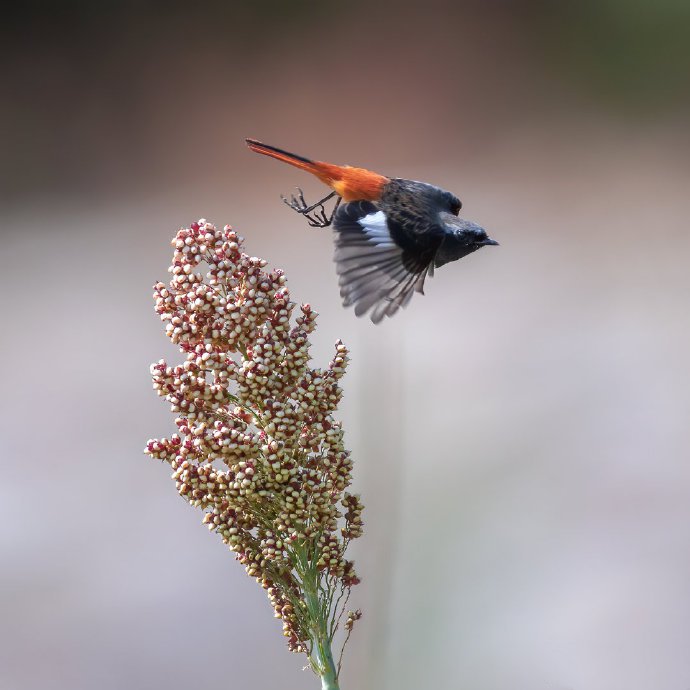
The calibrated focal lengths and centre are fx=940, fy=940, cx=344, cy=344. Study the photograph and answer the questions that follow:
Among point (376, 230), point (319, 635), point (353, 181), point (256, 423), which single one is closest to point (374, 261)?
point (376, 230)

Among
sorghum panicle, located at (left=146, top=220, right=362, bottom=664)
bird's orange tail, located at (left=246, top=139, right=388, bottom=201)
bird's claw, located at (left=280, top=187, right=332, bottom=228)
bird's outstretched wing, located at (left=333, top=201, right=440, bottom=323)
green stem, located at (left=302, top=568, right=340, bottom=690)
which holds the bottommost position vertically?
green stem, located at (left=302, top=568, right=340, bottom=690)

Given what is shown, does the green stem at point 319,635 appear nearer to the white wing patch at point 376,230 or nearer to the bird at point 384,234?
the bird at point 384,234

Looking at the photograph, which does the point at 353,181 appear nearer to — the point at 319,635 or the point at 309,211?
the point at 309,211

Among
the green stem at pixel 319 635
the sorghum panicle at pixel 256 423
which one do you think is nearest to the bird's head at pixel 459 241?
the sorghum panicle at pixel 256 423

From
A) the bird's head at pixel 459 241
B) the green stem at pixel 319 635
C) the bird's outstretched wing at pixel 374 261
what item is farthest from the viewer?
the bird's head at pixel 459 241

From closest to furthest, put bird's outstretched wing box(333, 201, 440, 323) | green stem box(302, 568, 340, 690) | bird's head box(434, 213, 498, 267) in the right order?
green stem box(302, 568, 340, 690) < bird's outstretched wing box(333, 201, 440, 323) < bird's head box(434, 213, 498, 267)

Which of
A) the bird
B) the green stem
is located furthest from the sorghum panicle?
the bird

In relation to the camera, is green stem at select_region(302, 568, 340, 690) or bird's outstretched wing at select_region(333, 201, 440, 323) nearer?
green stem at select_region(302, 568, 340, 690)

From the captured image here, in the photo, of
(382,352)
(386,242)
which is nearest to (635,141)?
(382,352)

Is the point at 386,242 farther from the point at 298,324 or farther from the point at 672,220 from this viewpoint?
the point at 672,220

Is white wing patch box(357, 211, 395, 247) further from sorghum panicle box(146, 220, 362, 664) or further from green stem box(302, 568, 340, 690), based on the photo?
green stem box(302, 568, 340, 690)
